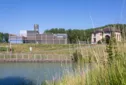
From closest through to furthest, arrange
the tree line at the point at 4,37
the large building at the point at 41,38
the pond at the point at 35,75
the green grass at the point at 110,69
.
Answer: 1. the green grass at the point at 110,69
2. the pond at the point at 35,75
3. the large building at the point at 41,38
4. the tree line at the point at 4,37

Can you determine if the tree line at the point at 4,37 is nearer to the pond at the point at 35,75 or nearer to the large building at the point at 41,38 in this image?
the large building at the point at 41,38

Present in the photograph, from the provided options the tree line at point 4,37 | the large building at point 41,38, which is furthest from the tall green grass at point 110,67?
the tree line at point 4,37

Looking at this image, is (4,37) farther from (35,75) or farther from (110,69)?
(110,69)

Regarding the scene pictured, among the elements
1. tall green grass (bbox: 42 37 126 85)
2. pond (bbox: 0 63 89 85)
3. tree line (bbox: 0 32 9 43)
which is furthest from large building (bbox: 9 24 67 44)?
tall green grass (bbox: 42 37 126 85)

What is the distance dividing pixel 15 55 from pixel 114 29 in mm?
32893

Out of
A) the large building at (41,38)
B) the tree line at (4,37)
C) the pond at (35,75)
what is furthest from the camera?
the tree line at (4,37)

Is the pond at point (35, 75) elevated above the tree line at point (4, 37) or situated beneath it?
situated beneath

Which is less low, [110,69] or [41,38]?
[41,38]

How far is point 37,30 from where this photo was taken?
203 ft

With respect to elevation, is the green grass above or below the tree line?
below

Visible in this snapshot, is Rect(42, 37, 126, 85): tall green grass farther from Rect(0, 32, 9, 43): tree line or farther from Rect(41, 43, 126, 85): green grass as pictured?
Rect(0, 32, 9, 43): tree line

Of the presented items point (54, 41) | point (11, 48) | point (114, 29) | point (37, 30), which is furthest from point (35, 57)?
point (114, 29)

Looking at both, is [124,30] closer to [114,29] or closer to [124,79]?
[114,29]

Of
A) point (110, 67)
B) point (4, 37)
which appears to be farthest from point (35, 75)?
point (4, 37)
